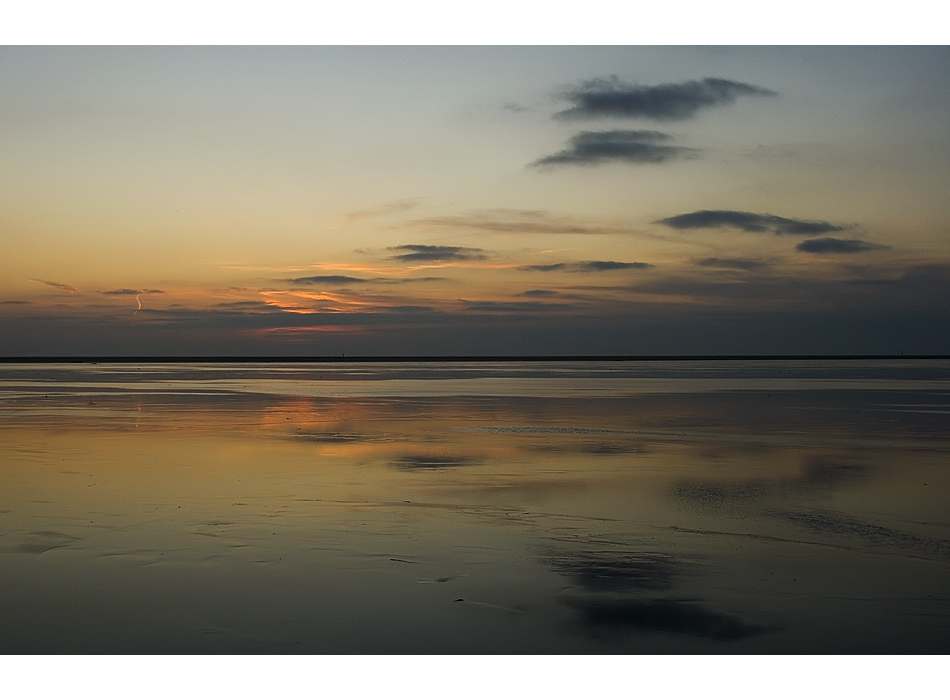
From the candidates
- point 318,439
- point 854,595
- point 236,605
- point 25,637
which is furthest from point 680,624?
point 318,439

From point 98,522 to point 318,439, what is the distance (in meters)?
9.54

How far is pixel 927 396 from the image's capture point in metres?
38.5

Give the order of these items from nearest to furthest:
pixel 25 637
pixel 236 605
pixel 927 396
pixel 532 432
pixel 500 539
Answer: pixel 25 637 < pixel 236 605 < pixel 500 539 < pixel 532 432 < pixel 927 396

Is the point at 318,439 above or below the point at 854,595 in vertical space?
above

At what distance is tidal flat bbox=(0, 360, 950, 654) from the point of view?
7258mm

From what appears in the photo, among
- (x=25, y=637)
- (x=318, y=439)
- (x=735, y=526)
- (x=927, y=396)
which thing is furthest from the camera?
(x=927, y=396)

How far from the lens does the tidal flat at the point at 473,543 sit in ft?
23.8

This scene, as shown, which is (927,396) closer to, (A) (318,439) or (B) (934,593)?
(A) (318,439)

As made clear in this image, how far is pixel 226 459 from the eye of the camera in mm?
17078

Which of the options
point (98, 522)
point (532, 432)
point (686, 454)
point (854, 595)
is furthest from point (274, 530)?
point (532, 432)

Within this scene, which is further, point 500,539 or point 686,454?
point 686,454

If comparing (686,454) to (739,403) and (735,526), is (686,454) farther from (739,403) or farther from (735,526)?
(739,403)

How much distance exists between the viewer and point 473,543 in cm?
1020

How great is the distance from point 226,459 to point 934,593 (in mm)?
12671
